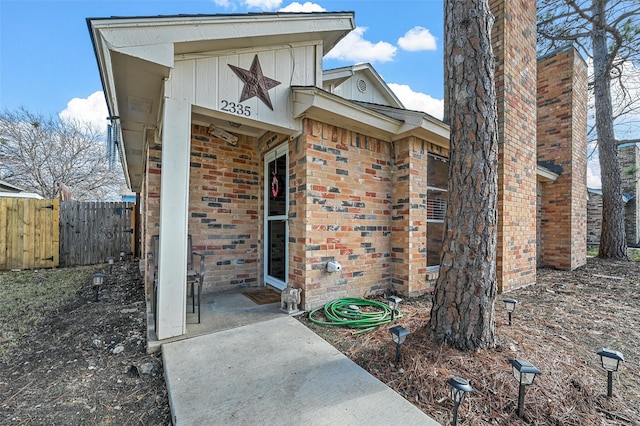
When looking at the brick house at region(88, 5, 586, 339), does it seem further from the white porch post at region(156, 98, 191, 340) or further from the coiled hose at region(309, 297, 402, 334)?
the coiled hose at region(309, 297, 402, 334)

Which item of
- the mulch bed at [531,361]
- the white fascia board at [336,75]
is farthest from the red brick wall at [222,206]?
the white fascia board at [336,75]

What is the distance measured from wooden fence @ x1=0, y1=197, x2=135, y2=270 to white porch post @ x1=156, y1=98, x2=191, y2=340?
685 centimetres

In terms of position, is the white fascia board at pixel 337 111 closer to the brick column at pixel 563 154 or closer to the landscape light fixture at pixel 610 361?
the landscape light fixture at pixel 610 361

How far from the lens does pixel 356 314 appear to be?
128 inches

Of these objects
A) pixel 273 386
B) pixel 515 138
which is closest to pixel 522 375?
pixel 273 386

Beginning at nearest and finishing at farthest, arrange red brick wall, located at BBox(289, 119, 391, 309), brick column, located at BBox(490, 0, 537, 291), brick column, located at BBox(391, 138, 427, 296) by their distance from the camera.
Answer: red brick wall, located at BBox(289, 119, 391, 309) < brick column, located at BBox(391, 138, 427, 296) < brick column, located at BBox(490, 0, 537, 291)

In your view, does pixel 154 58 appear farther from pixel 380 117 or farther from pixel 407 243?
pixel 407 243

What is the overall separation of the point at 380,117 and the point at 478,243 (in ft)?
7.11

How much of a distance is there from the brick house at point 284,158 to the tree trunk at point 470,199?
1292mm

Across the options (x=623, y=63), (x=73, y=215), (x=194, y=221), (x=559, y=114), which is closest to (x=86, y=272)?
(x=73, y=215)

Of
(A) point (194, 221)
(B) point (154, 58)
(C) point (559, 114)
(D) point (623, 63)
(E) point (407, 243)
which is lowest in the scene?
(E) point (407, 243)

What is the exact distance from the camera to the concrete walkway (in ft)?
5.51

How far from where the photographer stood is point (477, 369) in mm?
2105

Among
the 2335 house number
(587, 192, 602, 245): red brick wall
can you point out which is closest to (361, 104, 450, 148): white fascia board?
the 2335 house number
